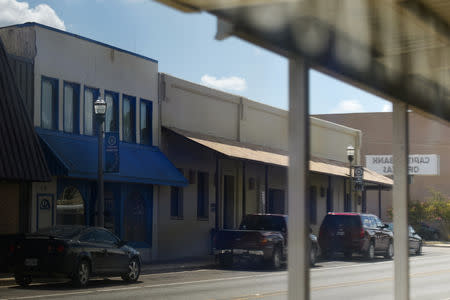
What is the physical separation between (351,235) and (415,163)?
38849mm

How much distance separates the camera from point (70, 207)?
81.3ft

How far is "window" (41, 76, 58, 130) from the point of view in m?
23.9

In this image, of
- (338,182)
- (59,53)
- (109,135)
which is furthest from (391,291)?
(338,182)

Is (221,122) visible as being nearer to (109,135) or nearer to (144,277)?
(109,135)

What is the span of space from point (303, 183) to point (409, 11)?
1.85 metres

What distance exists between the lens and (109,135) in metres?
24.1

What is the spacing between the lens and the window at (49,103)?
2386 centimetres

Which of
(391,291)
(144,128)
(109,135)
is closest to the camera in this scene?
(391,291)

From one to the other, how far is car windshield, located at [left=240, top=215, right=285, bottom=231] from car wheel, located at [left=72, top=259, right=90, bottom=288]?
952cm

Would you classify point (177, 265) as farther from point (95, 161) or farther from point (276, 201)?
point (276, 201)

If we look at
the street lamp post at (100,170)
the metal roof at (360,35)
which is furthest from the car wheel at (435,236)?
the metal roof at (360,35)

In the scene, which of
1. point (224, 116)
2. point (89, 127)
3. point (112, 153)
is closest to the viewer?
point (112, 153)

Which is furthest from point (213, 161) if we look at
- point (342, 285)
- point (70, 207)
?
point (342, 285)

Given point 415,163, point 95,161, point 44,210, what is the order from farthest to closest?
point 415,163
point 95,161
point 44,210
